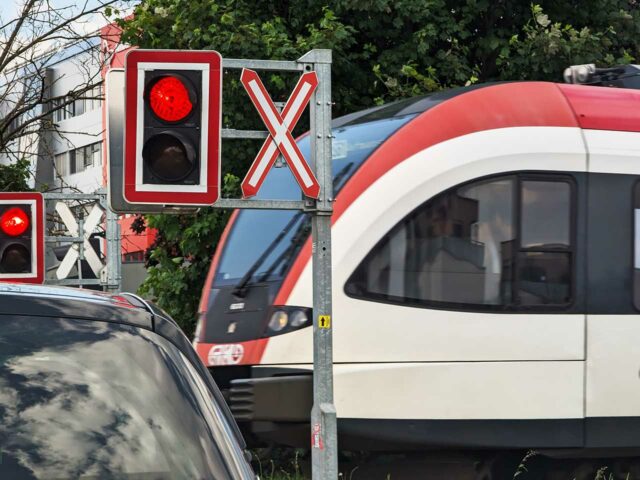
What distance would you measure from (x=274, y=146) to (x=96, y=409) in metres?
4.32

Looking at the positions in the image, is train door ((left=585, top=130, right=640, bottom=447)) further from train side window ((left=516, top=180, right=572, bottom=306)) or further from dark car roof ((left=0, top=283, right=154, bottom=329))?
dark car roof ((left=0, top=283, right=154, bottom=329))

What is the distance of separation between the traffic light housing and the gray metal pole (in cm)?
641

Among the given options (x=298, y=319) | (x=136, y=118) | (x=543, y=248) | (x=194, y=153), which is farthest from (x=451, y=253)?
(x=136, y=118)

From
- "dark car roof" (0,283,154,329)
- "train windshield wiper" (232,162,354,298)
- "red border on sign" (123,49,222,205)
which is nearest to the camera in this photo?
"dark car roof" (0,283,154,329)

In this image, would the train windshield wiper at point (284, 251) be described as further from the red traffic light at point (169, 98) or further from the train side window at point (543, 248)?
the red traffic light at point (169, 98)

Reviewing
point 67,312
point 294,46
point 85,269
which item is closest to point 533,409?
point 67,312

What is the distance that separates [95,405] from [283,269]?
6.23 meters

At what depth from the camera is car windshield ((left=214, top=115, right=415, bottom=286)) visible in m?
8.65

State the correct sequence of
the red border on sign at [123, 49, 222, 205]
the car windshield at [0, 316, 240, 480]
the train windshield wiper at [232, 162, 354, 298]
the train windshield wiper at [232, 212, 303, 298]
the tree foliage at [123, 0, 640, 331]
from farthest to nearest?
the tree foliage at [123, 0, 640, 331]
the train windshield wiper at [232, 212, 303, 298]
the train windshield wiper at [232, 162, 354, 298]
the red border on sign at [123, 49, 222, 205]
the car windshield at [0, 316, 240, 480]

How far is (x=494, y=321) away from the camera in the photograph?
27.9 ft

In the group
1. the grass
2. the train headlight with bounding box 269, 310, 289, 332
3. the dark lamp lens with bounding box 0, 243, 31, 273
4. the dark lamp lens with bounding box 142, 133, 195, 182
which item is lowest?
the grass

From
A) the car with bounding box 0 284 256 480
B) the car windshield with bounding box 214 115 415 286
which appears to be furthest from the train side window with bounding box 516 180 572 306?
the car with bounding box 0 284 256 480

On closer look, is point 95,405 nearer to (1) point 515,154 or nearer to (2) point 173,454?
(2) point 173,454

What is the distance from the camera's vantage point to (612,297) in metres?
8.73
